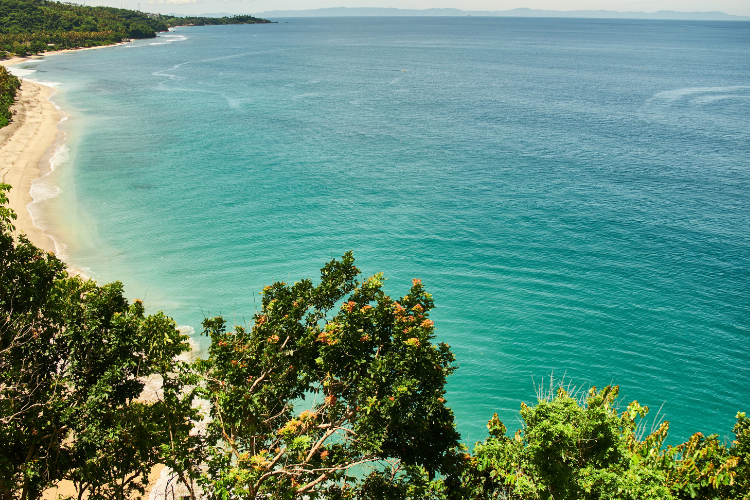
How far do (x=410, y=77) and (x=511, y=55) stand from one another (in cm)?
6741

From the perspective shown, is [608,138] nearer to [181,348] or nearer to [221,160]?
[221,160]

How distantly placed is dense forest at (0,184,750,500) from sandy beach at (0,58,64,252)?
30140 mm

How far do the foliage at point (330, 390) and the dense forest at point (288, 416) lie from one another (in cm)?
5

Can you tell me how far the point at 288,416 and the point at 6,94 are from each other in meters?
96.4

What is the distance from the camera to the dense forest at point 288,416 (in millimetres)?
12664

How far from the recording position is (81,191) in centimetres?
5234

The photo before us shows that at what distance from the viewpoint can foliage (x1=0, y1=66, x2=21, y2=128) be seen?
73.7 meters

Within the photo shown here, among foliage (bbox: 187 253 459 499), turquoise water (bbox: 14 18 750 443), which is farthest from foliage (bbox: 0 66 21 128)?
foliage (bbox: 187 253 459 499)

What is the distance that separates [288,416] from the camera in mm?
15039

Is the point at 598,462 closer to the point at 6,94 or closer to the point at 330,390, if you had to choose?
the point at 330,390

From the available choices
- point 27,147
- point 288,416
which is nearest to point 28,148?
point 27,147

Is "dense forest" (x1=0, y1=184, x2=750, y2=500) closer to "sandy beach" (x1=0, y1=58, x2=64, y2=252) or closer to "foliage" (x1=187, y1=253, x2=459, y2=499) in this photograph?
"foliage" (x1=187, y1=253, x2=459, y2=499)

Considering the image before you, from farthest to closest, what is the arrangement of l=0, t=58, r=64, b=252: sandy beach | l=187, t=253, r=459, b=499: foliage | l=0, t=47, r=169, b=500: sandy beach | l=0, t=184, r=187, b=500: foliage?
l=0, t=58, r=64, b=252: sandy beach
l=0, t=47, r=169, b=500: sandy beach
l=0, t=184, r=187, b=500: foliage
l=187, t=253, r=459, b=499: foliage

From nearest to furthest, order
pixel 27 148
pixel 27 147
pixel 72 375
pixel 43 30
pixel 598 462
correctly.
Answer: pixel 598 462 → pixel 72 375 → pixel 27 148 → pixel 27 147 → pixel 43 30
